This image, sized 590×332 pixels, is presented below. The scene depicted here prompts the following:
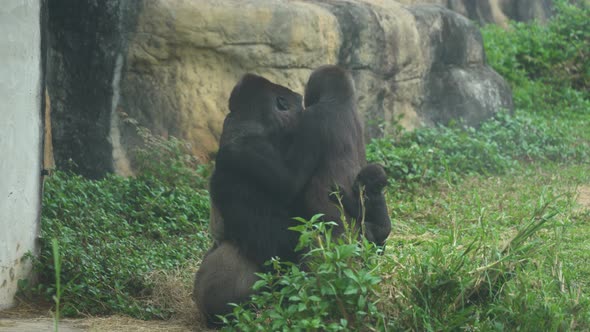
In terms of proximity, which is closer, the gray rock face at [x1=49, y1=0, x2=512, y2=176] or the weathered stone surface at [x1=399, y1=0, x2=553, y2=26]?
the gray rock face at [x1=49, y1=0, x2=512, y2=176]

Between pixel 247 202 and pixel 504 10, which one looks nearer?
pixel 247 202

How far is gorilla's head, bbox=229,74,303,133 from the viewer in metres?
4.68

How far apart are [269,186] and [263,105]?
1.63ft

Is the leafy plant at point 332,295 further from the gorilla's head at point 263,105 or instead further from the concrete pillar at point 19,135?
the concrete pillar at point 19,135

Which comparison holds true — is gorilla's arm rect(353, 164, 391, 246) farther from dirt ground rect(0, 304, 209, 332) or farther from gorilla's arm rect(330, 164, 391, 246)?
dirt ground rect(0, 304, 209, 332)

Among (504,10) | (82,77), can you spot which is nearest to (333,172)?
(82,77)

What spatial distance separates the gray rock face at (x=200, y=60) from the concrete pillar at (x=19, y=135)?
2.67 m

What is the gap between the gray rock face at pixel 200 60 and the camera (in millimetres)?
7801

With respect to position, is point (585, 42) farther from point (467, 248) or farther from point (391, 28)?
point (467, 248)

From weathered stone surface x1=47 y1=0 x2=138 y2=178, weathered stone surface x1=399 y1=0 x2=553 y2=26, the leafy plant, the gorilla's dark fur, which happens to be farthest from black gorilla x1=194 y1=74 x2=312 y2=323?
weathered stone surface x1=399 y1=0 x2=553 y2=26

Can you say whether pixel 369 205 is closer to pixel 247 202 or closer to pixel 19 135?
pixel 247 202

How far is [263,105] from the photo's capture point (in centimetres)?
471

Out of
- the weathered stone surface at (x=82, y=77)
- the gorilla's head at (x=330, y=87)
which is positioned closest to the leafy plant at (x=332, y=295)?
the gorilla's head at (x=330, y=87)

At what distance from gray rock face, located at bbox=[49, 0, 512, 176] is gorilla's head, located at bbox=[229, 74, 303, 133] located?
3430 millimetres
